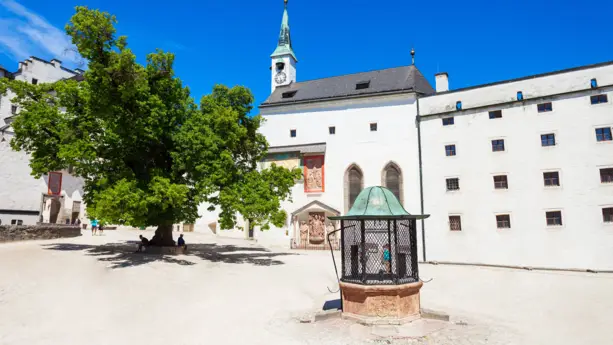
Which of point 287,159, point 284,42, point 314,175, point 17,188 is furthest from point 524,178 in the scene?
point 17,188

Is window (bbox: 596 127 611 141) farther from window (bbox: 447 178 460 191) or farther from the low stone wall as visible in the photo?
the low stone wall

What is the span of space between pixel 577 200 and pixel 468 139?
739cm

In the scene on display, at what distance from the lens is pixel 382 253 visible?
37.6 feet

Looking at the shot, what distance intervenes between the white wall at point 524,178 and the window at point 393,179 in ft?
6.86

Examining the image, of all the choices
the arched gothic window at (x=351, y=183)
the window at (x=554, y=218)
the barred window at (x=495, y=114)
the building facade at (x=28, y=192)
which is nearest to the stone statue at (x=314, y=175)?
the arched gothic window at (x=351, y=183)

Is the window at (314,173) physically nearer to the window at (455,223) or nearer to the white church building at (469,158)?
the white church building at (469,158)

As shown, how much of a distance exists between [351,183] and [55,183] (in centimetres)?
2954

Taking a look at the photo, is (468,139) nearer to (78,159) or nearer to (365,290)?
(365,290)

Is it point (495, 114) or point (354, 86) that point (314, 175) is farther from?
point (495, 114)

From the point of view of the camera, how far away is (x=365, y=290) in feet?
32.7

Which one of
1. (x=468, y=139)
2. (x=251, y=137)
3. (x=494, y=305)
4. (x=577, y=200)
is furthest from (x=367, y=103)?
(x=494, y=305)

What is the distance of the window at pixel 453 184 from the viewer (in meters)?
27.0

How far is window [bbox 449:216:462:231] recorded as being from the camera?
2656 centimetres

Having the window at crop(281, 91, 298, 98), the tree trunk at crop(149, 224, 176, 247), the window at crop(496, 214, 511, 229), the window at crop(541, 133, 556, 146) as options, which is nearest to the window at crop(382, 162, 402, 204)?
the window at crop(496, 214, 511, 229)
